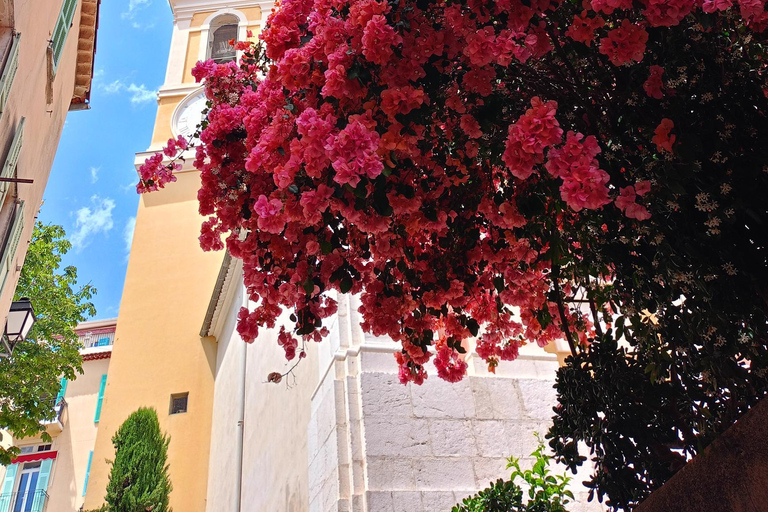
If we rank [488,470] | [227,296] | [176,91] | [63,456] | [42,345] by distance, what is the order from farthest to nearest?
1. [63,456]
2. [176,91]
3. [227,296]
4. [42,345]
5. [488,470]

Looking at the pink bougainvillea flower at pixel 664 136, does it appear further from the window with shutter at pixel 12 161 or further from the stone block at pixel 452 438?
the window with shutter at pixel 12 161

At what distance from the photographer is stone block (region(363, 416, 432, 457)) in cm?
571

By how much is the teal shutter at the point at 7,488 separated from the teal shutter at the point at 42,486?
0.77 metres

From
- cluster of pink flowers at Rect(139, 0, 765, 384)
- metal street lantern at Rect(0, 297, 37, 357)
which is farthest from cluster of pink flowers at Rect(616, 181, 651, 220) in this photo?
metal street lantern at Rect(0, 297, 37, 357)

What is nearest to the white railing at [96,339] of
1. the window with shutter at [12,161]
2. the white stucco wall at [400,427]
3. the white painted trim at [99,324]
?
the white painted trim at [99,324]

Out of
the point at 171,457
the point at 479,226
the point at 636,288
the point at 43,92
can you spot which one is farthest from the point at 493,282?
the point at 171,457

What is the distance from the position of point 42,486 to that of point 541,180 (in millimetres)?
23360

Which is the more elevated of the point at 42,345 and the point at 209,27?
the point at 209,27

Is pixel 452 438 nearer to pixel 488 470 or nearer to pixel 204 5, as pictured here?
pixel 488 470

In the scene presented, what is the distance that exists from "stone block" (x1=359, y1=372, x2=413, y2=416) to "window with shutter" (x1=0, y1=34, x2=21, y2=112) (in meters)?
3.86

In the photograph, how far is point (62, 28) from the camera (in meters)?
8.04

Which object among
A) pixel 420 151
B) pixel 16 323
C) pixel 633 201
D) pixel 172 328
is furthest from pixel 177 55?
pixel 633 201

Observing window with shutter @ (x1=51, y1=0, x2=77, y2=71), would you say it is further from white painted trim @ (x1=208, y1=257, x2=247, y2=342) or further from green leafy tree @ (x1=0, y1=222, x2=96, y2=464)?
white painted trim @ (x1=208, y1=257, x2=247, y2=342)

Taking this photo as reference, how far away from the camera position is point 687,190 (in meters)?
2.50
